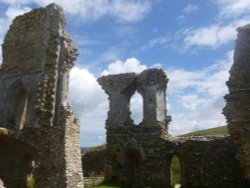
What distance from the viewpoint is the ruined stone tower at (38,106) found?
14.9m

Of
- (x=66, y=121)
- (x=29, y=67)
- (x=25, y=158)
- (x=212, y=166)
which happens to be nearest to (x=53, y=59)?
(x=29, y=67)

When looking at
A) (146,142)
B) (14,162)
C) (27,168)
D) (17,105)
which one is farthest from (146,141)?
(14,162)

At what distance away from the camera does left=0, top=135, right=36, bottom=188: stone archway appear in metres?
16.3

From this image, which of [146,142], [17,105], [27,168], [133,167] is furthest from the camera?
[133,167]

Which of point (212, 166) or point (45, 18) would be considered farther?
point (45, 18)

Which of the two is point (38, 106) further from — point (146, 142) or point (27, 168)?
point (146, 142)

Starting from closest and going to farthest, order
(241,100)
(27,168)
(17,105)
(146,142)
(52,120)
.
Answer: (241,100) < (52,120) < (27,168) < (17,105) < (146,142)

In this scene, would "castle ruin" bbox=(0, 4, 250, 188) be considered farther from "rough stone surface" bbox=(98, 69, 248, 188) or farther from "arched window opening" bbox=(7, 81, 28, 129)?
"rough stone surface" bbox=(98, 69, 248, 188)

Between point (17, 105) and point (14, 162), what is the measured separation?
2.68m

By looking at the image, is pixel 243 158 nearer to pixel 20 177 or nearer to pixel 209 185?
pixel 209 185

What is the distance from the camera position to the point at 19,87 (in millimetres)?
17359

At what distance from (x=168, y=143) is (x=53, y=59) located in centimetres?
966

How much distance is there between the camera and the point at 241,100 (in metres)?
13.9

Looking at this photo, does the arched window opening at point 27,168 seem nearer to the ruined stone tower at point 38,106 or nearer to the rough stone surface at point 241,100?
the ruined stone tower at point 38,106
